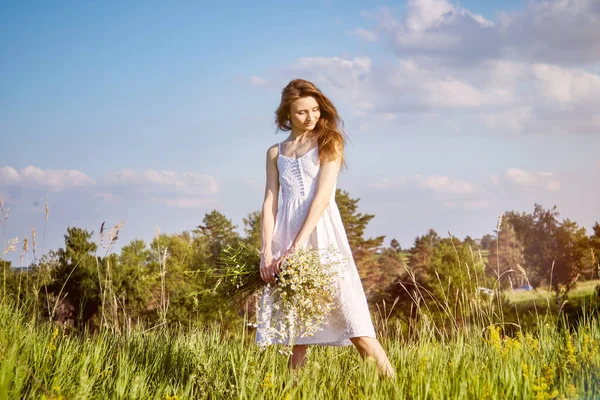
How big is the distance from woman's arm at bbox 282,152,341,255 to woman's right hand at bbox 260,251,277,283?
0.15 m

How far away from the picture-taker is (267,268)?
3.45 m

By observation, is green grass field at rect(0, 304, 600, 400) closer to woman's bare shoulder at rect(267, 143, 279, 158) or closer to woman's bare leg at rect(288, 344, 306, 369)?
woman's bare leg at rect(288, 344, 306, 369)

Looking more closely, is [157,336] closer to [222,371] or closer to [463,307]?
[222,371]

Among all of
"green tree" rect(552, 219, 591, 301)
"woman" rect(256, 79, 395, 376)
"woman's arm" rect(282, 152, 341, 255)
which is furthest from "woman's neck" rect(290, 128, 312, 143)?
"green tree" rect(552, 219, 591, 301)

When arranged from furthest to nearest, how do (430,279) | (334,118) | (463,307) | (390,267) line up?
1. (390,267)
2. (430,279)
3. (463,307)
4. (334,118)

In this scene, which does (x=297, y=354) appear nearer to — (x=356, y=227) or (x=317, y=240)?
(x=317, y=240)

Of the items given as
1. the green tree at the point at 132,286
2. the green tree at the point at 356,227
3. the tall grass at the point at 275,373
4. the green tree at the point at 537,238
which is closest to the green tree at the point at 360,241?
the green tree at the point at 356,227

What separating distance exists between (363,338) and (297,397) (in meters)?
0.64

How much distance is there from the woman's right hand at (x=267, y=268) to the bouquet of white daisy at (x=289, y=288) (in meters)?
0.05

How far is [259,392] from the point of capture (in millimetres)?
3139

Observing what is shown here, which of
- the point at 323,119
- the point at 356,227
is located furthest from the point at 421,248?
the point at 323,119

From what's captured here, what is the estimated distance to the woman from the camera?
11.6 ft

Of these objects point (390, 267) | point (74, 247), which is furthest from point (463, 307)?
point (390, 267)

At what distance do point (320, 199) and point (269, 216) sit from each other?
0.40 metres
